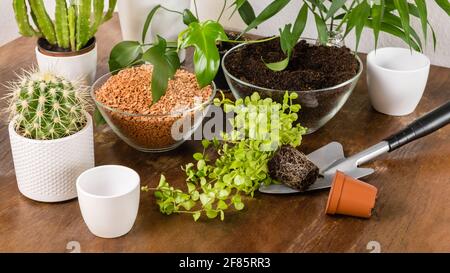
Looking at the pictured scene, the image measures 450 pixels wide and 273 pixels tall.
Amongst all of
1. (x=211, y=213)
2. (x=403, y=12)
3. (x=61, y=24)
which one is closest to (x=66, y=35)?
(x=61, y=24)

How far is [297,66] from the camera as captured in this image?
4.76 feet

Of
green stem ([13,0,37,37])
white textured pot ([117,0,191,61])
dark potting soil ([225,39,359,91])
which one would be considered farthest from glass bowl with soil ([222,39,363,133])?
green stem ([13,0,37,37])

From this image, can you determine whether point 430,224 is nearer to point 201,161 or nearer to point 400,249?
point 400,249

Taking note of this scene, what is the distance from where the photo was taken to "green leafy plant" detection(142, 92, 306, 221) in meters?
1.17

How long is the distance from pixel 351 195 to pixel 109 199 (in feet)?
1.28

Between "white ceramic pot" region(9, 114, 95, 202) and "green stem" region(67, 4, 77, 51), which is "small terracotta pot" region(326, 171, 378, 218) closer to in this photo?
"white ceramic pot" region(9, 114, 95, 202)

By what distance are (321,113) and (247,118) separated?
0.72ft


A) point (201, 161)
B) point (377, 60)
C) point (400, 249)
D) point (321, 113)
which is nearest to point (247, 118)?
point (201, 161)

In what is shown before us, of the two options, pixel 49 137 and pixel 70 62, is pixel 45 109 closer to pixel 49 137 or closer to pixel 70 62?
pixel 49 137

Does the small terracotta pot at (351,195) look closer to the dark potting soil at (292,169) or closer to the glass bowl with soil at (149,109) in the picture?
the dark potting soil at (292,169)

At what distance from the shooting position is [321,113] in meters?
1.39

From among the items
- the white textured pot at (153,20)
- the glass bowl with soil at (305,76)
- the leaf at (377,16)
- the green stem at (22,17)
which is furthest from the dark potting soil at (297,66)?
the green stem at (22,17)

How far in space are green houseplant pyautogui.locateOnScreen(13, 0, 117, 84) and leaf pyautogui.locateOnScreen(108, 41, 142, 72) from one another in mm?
87

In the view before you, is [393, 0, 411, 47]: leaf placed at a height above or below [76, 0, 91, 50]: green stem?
above
